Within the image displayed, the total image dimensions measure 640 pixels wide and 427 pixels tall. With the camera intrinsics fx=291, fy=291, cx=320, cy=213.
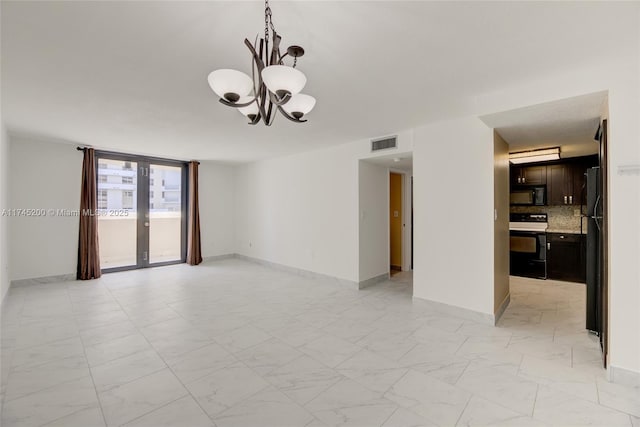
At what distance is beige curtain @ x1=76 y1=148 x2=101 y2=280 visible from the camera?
17.5ft

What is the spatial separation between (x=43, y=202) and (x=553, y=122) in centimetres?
753

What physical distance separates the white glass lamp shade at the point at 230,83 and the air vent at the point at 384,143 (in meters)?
2.92

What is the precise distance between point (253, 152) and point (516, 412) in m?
5.30

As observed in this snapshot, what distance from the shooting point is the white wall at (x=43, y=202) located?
4.80 meters

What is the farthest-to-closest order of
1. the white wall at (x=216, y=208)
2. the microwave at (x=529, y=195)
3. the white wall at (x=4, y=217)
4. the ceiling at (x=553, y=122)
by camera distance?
the white wall at (x=216, y=208) < the microwave at (x=529, y=195) < the white wall at (x=4, y=217) < the ceiling at (x=553, y=122)

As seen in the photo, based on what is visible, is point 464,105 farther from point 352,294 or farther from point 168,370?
point 168,370

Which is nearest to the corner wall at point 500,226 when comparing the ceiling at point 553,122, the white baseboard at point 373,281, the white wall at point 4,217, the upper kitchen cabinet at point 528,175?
the ceiling at point 553,122

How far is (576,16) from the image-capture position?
66.7 inches

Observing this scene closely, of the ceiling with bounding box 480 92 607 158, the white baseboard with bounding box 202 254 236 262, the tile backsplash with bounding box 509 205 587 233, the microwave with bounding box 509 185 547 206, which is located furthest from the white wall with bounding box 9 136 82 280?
the tile backsplash with bounding box 509 205 587 233

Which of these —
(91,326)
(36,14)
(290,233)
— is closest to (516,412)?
(36,14)

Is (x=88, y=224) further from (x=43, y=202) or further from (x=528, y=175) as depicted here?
(x=528, y=175)

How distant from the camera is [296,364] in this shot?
2488mm

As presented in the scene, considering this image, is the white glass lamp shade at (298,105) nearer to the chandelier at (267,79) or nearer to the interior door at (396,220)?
the chandelier at (267,79)

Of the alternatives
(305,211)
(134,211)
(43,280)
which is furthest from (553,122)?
(43,280)
